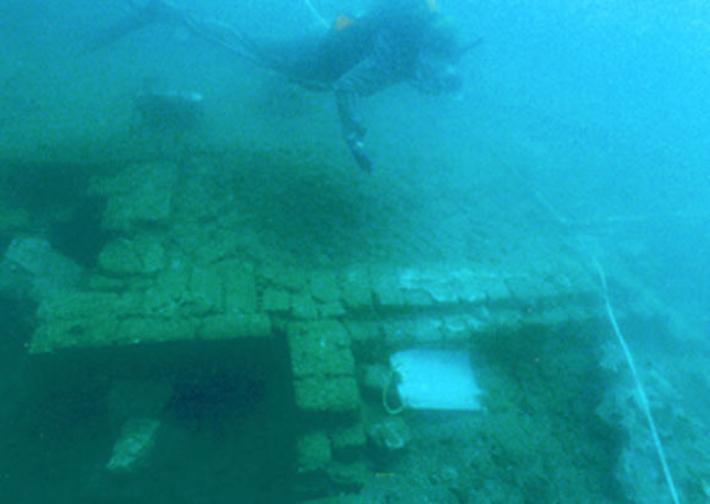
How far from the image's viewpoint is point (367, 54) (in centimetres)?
517

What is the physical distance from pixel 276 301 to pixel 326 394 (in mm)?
746

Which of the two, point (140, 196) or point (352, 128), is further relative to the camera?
point (352, 128)

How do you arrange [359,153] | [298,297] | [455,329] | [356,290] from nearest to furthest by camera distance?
[298,297] < [356,290] < [455,329] < [359,153]

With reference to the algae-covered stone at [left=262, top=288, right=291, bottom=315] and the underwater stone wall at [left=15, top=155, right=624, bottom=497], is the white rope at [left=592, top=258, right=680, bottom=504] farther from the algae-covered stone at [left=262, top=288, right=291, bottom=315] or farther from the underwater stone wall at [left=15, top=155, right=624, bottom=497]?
the algae-covered stone at [left=262, top=288, right=291, bottom=315]

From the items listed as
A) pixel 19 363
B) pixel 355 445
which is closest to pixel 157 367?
pixel 19 363

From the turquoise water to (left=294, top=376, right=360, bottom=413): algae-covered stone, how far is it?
0.01 m

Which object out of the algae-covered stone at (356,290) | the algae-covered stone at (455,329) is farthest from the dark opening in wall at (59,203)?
the algae-covered stone at (455,329)

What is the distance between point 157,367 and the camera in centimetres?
283

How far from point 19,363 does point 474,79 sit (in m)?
8.24

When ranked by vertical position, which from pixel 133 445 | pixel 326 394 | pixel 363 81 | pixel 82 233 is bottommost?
pixel 133 445

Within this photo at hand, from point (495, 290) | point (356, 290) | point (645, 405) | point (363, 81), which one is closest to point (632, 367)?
point (645, 405)

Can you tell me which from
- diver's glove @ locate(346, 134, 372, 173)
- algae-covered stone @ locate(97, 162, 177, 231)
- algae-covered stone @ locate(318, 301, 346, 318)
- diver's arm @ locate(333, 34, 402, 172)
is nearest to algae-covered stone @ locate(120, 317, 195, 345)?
algae-covered stone @ locate(318, 301, 346, 318)

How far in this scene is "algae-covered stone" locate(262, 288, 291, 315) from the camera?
3.13m

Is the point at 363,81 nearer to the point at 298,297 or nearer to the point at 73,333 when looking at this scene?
the point at 298,297
